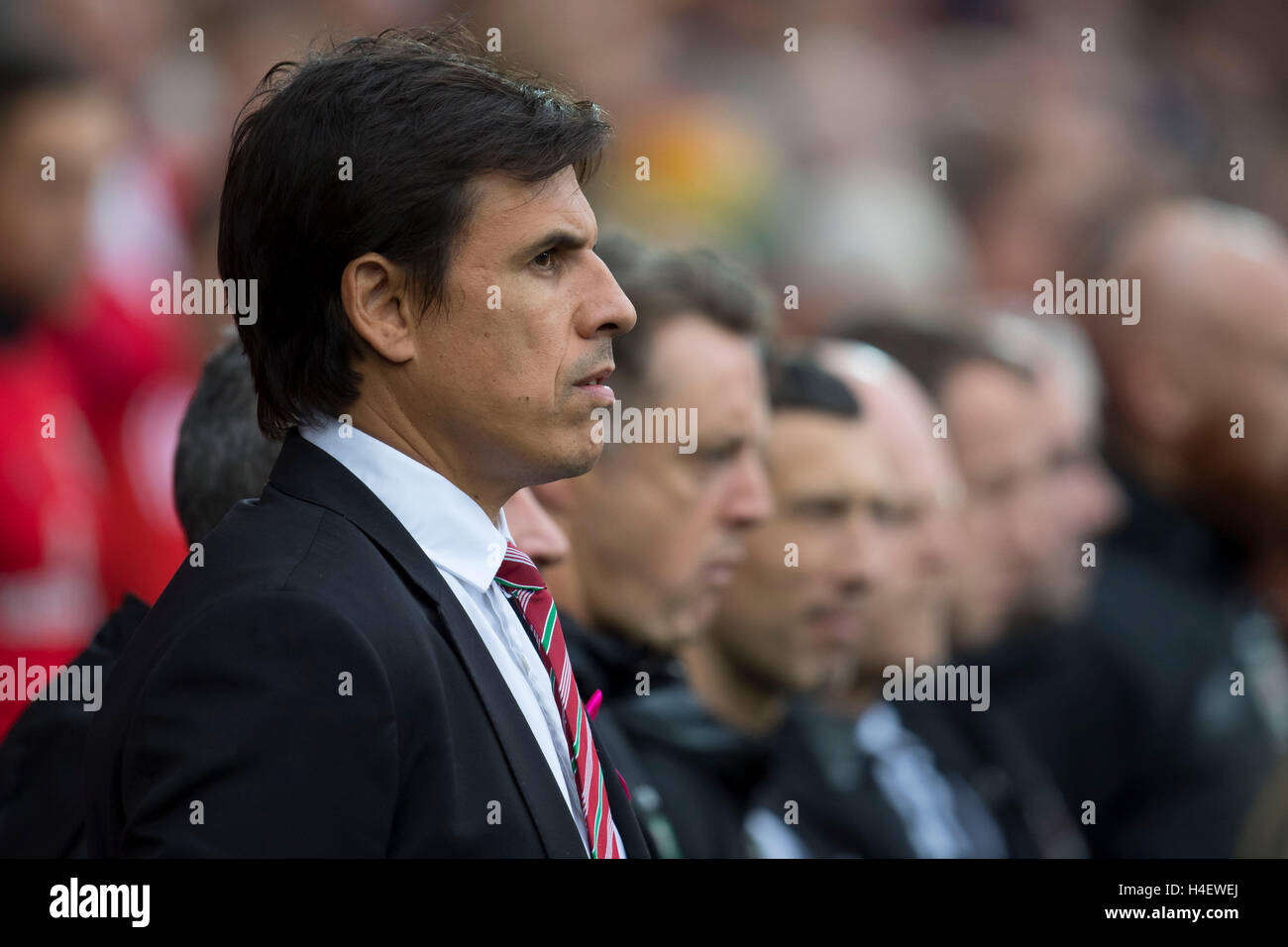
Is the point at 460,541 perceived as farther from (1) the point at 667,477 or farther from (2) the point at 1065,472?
(2) the point at 1065,472

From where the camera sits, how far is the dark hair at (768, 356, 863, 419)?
390 cm

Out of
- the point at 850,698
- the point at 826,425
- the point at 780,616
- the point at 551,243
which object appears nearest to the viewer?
the point at 551,243

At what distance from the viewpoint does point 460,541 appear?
1.77 meters

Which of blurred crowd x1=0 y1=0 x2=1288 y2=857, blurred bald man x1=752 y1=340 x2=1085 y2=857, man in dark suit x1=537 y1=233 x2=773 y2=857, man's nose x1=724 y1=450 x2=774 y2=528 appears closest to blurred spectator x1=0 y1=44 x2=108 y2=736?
blurred crowd x1=0 y1=0 x2=1288 y2=857

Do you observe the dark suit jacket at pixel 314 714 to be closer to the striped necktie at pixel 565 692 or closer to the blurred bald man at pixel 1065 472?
the striped necktie at pixel 565 692

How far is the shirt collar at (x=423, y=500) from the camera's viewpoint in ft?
5.73

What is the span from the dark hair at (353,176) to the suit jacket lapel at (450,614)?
9 cm

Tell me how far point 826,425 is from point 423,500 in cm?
223

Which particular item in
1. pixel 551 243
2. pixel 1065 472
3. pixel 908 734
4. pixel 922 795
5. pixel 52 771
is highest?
pixel 551 243

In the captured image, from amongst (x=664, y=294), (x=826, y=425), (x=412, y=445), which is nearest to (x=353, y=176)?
(x=412, y=445)

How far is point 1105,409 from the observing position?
5.99 metres

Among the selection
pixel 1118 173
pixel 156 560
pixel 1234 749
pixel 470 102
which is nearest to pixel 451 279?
pixel 470 102

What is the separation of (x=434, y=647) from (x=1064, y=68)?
7.89m
